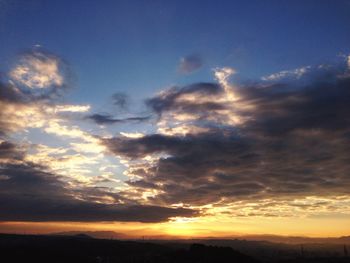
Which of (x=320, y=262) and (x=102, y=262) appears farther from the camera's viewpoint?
(x=102, y=262)

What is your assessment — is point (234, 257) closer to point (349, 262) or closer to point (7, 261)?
point (349, 262)

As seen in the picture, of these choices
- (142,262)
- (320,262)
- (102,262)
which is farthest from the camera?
(102,262)

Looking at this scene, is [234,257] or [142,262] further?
[142,262]

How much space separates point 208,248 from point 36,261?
10568 cm

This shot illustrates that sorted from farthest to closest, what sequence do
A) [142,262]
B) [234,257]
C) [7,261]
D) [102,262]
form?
[7,261] < [102,262] < [142,262] < [234,257]

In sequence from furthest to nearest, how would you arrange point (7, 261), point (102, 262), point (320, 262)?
1. point (7, 261)
2. point (102, 262)
3. point (320, 262)

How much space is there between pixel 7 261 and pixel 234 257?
128 m

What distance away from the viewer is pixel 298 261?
126438 mm

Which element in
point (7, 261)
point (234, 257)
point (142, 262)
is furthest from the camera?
point (7, 261)

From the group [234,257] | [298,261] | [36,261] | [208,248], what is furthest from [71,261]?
[298,261]

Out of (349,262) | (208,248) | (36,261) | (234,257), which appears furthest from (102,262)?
(349,262)

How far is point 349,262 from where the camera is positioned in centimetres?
12119

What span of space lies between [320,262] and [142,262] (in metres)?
61.2

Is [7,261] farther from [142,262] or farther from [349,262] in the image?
[349,262]
